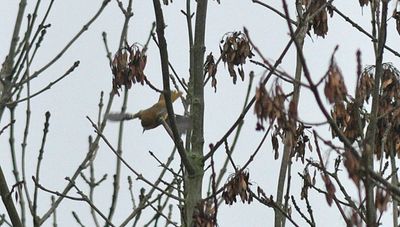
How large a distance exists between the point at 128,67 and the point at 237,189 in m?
0.79

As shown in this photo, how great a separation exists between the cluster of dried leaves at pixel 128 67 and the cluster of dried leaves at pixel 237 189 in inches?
24.4

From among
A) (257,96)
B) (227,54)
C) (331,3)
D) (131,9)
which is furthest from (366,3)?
(131,9)

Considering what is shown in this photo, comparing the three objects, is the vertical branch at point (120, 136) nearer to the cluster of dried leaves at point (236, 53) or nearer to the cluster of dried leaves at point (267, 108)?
the cluster of dried leaves at point (236, 53)

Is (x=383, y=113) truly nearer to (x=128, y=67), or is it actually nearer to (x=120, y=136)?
(x=128, y=67)

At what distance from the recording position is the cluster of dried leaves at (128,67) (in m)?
4.04

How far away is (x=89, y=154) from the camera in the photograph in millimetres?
5223

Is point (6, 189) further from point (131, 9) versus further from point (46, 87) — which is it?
point (131, 9)

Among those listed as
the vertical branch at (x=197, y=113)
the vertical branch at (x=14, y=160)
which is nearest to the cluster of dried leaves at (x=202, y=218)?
the vertical branch at (x=197, y=113)

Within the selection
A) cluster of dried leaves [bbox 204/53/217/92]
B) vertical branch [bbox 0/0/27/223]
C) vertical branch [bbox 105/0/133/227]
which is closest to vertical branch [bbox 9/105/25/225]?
vertical branch [bbox 0/0/27/223]

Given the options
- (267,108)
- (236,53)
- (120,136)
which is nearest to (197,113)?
(236,53)

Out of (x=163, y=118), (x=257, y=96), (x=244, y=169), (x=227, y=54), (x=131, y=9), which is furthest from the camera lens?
(x=131, y=9)

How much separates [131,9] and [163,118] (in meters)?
1.40

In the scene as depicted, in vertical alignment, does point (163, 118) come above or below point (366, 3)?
below

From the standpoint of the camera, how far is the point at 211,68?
446cm
